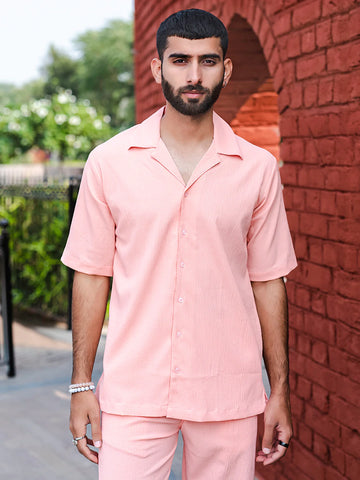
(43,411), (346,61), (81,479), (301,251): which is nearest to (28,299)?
(43,411)

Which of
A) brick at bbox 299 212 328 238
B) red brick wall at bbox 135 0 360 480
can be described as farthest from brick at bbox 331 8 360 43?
brick at bbox 299 212 328 238

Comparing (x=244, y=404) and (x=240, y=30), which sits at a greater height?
(x=240, y=30)

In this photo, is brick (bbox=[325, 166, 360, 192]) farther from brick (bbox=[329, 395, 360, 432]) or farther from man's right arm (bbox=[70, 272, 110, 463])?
man's right arm (bbox=[70, 272, 110, 463])

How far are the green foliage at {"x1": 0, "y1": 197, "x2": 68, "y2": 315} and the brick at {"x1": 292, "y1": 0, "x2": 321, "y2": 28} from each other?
5.70 metres

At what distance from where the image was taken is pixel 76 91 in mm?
67188

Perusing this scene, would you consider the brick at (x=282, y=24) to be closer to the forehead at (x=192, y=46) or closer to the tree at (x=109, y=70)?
the forehead at (x=192, y=46)

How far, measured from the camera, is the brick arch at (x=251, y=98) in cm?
471

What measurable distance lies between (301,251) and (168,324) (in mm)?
1397

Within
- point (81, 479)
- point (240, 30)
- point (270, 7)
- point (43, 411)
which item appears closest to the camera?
point (270, 7)

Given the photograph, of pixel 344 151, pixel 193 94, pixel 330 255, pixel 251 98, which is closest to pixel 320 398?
pixel 330 255

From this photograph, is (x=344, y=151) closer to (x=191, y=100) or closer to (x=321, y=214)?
(x=321, y=214)

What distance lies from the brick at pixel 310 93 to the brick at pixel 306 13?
0.90 feet

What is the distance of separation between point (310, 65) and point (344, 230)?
779 millimetres

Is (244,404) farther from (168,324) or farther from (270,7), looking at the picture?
(270,7)
